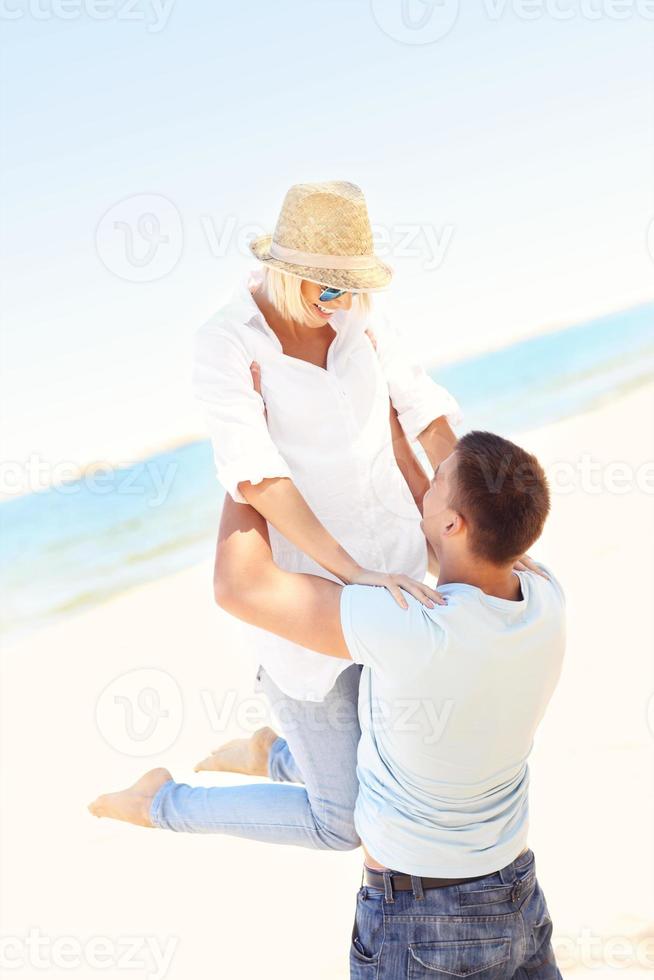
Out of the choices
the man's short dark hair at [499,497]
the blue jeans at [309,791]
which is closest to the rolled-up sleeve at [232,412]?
the man's short dark hair at [499,497]

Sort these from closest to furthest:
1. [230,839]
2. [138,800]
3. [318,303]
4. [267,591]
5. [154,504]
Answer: [267,591] < [318,303] < [138,800] < [230,839] < [154,504]

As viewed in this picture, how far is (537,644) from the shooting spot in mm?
1780

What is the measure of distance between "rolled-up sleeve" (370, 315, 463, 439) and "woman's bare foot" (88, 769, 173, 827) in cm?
109

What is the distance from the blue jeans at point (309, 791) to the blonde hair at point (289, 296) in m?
0.76

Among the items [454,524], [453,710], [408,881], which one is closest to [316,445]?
[454,524]

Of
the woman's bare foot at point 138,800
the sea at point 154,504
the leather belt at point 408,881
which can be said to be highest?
the leather belt at point 408,881

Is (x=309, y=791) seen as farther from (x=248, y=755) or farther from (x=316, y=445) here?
(x=316, y=445)

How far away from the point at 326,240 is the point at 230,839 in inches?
84.6

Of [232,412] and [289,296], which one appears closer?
[232,412]

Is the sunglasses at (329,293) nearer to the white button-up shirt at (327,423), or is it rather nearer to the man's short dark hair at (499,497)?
the white button-up shirt at (327,423)

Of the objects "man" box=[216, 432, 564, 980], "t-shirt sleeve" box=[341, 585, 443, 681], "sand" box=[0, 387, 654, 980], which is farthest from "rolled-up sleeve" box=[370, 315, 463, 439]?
"sand" box=[0, 387, 654, 980]

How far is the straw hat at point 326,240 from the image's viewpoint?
6.59 ft

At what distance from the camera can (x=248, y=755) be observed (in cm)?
288

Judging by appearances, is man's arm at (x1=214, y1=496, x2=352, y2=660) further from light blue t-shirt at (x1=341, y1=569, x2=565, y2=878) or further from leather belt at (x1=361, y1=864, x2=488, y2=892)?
leather belt at (x1=361, y1=864, x2=488, y2=892)
